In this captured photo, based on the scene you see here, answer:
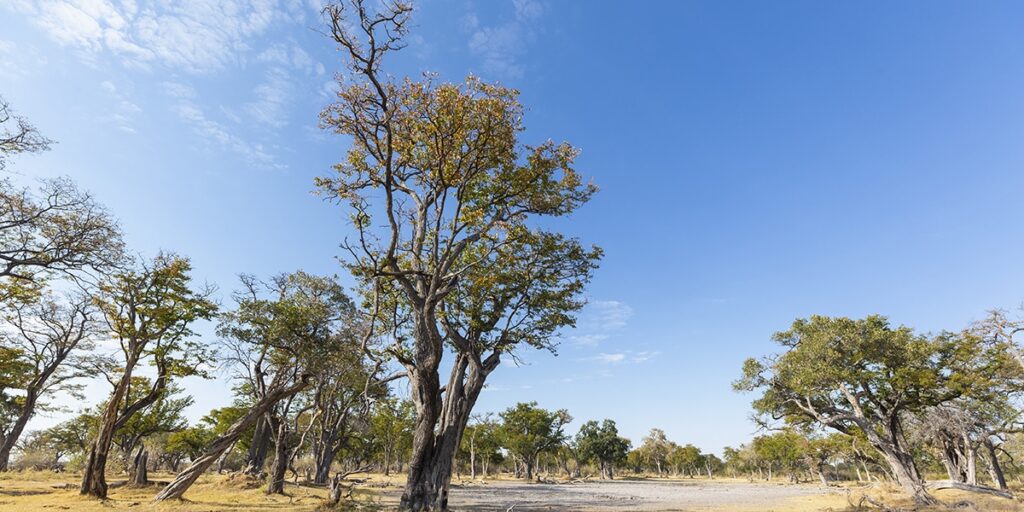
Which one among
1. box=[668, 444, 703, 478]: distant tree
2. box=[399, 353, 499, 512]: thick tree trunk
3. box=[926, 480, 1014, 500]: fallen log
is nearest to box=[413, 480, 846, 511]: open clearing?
box=[926, 480, 1014, 500]: fallen log

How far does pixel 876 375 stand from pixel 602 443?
166 feet

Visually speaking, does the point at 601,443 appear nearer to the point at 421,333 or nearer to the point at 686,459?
the point at 686,459

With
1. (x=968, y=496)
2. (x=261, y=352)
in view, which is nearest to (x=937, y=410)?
(x=968, y=496)

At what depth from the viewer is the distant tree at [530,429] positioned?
58.4 metres

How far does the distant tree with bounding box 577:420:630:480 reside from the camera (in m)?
68.8

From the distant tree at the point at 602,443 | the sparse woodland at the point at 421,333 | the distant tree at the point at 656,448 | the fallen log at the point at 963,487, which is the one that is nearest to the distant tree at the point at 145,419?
the sparse woodland at the point at 421,333

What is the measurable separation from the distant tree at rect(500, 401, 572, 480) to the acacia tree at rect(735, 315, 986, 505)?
Result: 37640mm

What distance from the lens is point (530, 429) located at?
58.8m

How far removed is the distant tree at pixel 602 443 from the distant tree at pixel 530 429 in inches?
443

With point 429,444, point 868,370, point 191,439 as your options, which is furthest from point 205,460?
point 191,439

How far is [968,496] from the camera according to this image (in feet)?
70.2

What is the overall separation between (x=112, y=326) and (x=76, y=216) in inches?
346

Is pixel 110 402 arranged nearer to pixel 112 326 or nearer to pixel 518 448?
pixel 112 326

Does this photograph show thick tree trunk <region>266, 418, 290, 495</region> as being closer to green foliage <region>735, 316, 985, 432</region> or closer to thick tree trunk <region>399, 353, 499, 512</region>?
thick tree trunk <region>399, 353, 499, 512</region>
